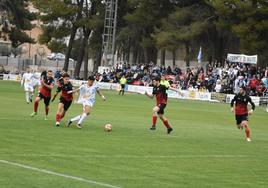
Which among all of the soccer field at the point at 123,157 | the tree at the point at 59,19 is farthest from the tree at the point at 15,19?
the soccer field at the point at 123,157

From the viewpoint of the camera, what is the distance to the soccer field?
12.2 meters

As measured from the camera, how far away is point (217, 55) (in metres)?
74.6

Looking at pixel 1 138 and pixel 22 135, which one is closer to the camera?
pixel 1 138

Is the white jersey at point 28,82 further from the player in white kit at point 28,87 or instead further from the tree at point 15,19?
the tree at point 15,19

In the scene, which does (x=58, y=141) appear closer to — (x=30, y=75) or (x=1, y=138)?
(x=1, y=138)

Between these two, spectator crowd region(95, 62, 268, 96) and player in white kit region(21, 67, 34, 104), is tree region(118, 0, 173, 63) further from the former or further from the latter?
player in white kit region(21, 67, 34, 104)

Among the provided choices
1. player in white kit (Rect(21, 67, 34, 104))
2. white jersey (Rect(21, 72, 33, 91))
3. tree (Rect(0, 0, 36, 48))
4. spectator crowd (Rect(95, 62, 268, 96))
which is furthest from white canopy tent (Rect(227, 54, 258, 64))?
tree (Rect(0, 0, 36, 48))

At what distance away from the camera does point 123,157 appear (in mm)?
15609

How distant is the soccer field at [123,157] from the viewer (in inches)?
481

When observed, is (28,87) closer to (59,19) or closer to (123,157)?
(123,157)

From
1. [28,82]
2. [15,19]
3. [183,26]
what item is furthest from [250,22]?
[15,19]

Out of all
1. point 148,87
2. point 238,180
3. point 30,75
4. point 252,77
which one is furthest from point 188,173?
point 148,87

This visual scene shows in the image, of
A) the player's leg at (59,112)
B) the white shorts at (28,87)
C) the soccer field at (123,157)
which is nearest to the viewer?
the soccer field at (123,157)

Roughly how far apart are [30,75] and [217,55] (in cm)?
3753
